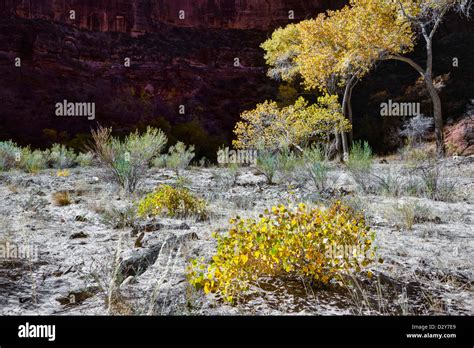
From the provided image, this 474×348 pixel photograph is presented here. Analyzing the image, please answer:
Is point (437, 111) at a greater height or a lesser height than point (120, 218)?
greater

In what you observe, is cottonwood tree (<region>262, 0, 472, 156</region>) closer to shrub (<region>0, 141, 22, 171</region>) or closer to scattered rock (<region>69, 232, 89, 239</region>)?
scattered rock (<region>69, 232, 89, 239</region>)

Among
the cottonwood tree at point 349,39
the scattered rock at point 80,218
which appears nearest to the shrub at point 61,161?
the scattered rock at point 80,218

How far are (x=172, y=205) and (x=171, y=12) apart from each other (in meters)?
37.0

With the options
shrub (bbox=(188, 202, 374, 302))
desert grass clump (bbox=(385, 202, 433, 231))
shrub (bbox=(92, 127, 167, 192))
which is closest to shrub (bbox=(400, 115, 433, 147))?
desert grass clump (bbox=(385, 202, 433, 231))

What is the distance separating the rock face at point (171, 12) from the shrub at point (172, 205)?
32.0 m

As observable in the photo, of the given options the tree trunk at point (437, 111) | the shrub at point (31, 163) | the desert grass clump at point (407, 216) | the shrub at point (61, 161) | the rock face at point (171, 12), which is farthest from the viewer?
the rock face at point (171, 12)

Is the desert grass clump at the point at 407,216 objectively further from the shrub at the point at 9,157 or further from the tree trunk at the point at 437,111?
the shrub at the point at 9,157

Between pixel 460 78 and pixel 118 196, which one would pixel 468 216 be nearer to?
pixel 118 196

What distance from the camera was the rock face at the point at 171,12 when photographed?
33531 mm

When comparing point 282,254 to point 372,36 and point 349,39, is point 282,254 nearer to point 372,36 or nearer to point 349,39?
point 372,36

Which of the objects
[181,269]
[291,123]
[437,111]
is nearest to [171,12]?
[291,123]

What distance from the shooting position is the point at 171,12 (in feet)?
123

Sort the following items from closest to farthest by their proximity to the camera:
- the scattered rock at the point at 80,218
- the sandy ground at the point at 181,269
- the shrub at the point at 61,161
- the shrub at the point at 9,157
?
the sandy ground at the point at 181,269 < the scattered rock at the point at 80,218 < the shrub at the point at 9,157 < the shrub at the point at 61,161

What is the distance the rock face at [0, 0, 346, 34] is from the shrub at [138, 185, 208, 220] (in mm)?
31983
